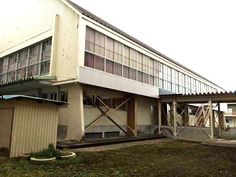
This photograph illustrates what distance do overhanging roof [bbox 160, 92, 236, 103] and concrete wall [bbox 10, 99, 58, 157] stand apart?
1086 cm

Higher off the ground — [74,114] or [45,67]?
[45,67]

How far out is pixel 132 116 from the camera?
657 inches

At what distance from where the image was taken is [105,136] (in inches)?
580

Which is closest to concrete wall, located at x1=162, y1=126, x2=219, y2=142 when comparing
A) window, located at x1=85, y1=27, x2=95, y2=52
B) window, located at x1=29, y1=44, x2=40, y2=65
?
window, located at x1=85, y1=27, x2=95, y2=52

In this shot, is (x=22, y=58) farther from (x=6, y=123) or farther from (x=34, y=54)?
(x=6, y=123)

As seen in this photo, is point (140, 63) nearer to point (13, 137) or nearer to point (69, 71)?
point (69, 71)

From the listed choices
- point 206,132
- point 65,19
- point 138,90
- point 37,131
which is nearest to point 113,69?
point 138,90

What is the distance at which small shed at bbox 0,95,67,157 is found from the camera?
8.06 m

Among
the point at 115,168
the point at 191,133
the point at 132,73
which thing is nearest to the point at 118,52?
the point at 132,73

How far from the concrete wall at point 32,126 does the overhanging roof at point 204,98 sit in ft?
35.6

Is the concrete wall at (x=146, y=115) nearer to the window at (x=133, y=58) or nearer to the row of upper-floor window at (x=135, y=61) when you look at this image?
the row of upper-floor window at (x=135, y=61)

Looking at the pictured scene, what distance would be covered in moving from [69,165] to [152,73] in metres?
12.9

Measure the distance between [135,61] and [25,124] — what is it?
1006cm

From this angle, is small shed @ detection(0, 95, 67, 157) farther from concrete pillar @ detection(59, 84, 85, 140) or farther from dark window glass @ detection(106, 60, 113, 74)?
dark window glass @ detection(106, 60, 113, 74)
